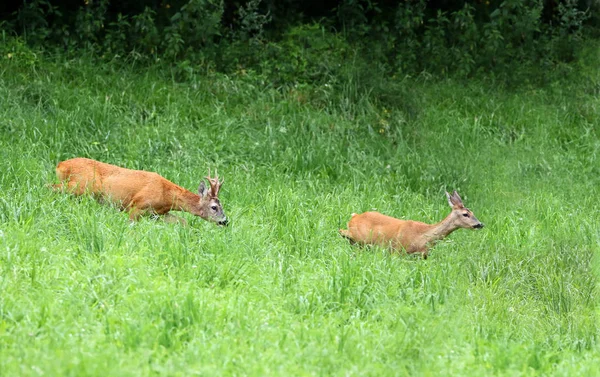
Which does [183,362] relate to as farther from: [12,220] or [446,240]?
[446,240]

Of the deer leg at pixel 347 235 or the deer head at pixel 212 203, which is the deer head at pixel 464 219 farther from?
the deer head at pixel 212 203

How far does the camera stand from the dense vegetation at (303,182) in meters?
6.01

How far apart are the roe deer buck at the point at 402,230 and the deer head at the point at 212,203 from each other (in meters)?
1.04

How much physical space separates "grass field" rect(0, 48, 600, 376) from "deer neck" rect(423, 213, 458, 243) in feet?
0.31

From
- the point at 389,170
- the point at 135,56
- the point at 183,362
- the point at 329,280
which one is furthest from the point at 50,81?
the point at 183,362

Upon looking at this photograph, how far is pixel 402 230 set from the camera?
870 cm

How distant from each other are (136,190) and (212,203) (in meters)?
0.67

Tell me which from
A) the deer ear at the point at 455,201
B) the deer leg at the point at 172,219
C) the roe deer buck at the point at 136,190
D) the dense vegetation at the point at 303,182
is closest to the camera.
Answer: the dense vegetation at the point at 303,182

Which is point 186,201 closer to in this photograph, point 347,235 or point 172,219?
point 172,219

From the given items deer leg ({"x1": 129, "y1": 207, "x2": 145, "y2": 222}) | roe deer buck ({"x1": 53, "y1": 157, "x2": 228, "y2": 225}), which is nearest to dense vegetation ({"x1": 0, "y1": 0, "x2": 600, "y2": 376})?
roe deer buck ({"x1": 53, "y1": 157, "x2": 228, "y2": 225})

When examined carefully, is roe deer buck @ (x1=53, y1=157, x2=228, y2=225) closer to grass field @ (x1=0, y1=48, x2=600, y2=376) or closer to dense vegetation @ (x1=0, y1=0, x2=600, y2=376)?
grass field @ (x1=0, y1=48, x2=600, y2=376)

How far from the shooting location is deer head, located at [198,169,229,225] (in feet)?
28.4

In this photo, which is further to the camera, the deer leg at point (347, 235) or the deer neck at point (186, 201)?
the deer neck at point (186, 201)

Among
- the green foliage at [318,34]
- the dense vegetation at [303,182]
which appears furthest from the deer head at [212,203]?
the green foliage at [318,34]
